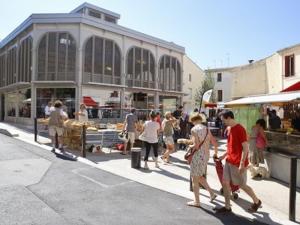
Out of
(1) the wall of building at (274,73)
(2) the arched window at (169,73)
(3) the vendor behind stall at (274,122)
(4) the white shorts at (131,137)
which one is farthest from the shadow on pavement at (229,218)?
(2) the arched window at (169,73)

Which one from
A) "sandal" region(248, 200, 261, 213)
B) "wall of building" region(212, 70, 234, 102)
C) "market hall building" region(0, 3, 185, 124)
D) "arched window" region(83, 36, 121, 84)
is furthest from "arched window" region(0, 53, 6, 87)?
"sandal" region(248, 200, 261, 213)

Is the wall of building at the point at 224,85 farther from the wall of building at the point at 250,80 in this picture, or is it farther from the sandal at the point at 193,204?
the sandal at the point at 193,204

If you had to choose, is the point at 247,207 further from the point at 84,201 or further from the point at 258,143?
the point at 258,143

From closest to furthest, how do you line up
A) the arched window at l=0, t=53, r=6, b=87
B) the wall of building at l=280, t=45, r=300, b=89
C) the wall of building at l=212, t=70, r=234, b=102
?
the wall of building at l=280, t=45, r=300, b=89 < the arched window at l=0, t=53, r=6, b=87 < the wall of building at l=212, t=70, r=234, b=102

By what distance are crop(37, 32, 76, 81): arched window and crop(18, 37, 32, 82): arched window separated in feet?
5.08

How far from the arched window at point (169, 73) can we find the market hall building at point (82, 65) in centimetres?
15

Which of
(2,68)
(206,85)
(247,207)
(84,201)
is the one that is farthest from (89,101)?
(206,85)

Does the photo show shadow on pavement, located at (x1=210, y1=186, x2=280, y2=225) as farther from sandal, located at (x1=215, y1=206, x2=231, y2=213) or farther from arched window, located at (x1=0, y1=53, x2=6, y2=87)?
arched window, located at (x1=0, y1=53, x2=6, y2=87)

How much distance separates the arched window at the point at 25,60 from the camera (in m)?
25.6

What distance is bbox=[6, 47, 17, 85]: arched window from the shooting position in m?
29.3

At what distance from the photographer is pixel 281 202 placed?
6.77 metres

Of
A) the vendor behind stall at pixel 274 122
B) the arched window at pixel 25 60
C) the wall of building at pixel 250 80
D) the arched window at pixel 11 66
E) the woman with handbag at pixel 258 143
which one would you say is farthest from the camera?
the arched window at pixel 11 66

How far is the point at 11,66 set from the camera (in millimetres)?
30688

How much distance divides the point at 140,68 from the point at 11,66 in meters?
11.9
